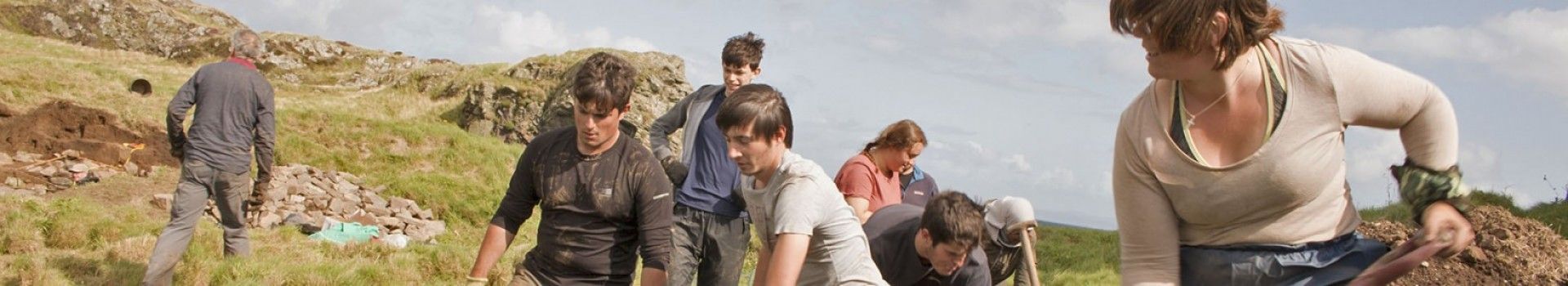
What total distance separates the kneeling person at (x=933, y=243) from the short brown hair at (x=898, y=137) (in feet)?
3.41

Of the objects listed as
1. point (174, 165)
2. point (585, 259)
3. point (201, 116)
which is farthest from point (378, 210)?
point (585, 259)

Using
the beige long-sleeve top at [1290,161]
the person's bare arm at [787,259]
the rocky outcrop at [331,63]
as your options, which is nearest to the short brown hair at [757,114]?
the person's bare arm at [787,259]

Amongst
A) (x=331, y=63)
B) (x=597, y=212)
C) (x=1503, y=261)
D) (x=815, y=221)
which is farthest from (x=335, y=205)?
(x=331, y=63)

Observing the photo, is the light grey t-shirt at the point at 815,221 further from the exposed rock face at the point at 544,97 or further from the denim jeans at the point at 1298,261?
the exposed rock face at the point at 544,97

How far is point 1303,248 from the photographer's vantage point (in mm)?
2346

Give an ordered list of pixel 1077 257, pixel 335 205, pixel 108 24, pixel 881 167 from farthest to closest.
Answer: pixel 108 24 → pixel 335 205 → pixel 1077 257 → pixel 881 167

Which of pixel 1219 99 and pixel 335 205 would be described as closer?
pixel 1219 99

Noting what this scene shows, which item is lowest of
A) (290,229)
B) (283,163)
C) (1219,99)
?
(283,163)

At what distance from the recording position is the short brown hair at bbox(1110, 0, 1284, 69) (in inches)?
85.6

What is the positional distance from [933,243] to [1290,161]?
245cm

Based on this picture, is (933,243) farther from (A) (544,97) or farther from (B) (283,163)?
(A) (544,97)

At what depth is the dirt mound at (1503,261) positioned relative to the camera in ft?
26.7

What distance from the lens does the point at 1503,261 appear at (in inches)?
329

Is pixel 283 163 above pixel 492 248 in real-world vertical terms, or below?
below
